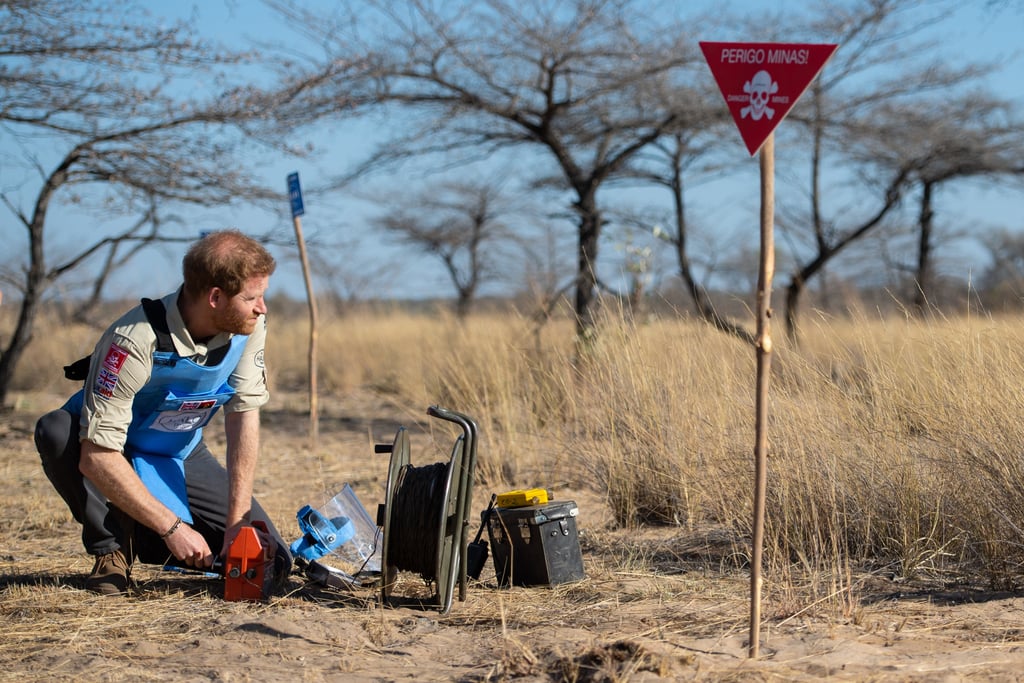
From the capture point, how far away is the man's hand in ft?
12.6

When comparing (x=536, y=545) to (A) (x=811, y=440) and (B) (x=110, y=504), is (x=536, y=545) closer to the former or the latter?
(A) (x=811, y=440)

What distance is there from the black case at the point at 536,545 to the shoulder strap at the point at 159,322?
1498 mm

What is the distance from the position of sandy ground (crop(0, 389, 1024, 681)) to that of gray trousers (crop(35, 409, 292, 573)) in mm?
179

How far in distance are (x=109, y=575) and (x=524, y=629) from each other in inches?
69.2

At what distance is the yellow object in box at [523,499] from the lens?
432 centimetres

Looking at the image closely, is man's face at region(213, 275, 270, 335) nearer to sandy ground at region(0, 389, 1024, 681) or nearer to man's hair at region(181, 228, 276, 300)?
man's hair at region(181, 228, 276, 300)

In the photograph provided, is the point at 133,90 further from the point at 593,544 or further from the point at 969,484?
the point at 969,484

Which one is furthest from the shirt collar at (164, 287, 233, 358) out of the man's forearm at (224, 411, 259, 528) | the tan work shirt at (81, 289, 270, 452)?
the man's forearm at (224, 411, 259, 528)

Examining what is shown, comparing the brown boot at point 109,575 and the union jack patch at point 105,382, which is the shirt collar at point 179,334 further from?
the brown boot at point 109,575

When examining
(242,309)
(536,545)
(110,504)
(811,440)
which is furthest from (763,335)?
(110,504)

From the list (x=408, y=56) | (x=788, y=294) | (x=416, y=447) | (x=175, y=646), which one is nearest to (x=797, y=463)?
(x=175, y=646)

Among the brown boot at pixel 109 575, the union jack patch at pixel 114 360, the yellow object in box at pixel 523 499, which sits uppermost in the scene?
the union jack patch at pixel 114 360

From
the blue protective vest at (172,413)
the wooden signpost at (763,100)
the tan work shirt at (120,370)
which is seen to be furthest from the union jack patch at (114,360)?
the wooden signpost at (763,100)

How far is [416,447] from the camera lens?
776 centimetres
